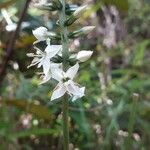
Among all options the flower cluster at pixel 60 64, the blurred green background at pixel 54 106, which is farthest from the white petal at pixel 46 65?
the blurred green background at pixel 54 106

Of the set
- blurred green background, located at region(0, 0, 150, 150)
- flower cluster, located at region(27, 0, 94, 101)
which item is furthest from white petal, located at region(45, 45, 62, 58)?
blurred green background, located at region(0, 0, 150, 150)

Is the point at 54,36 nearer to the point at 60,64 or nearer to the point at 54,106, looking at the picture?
the point at 60,64

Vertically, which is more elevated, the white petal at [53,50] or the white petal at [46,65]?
the white petal at [53,50]

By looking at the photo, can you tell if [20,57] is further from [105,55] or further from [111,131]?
[111,131]

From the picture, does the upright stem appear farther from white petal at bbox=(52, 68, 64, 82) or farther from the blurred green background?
the blurred green background

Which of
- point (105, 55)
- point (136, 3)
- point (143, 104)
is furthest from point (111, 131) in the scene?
point (136, 3)

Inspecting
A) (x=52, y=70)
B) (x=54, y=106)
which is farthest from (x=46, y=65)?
(x=54, y=106)

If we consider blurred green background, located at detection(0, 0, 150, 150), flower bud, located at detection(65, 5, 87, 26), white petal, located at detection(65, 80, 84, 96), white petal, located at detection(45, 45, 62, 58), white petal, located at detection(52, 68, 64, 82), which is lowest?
blurred green background, located at detection(0, 0, 150, 150)

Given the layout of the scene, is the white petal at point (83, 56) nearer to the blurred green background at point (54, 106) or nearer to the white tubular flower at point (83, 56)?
the white tubular flower at point (83, 56)
